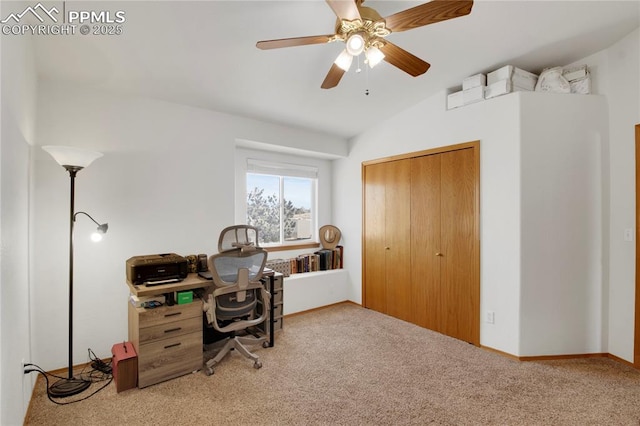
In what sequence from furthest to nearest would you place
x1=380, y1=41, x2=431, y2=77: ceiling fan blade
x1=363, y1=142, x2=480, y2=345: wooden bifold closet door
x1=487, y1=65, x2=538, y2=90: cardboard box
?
1. x1=363, y1=142, x2=480, y2=345: wooden bifold closet door
2. x1=487, y1=65, x2=538, y2=90: cardboard box
3. x1=380, y1=41, x2=431, y2=77: ceiling fan blade

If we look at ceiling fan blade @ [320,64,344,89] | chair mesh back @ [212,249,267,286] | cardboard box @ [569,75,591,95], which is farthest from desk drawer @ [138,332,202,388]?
cardboard box @ [569,75,591,95]

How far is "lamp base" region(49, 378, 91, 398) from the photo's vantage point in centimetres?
213

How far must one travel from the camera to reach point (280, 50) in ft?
7.79

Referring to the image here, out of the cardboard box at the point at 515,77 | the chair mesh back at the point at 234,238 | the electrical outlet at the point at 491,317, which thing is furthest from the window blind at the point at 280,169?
the electrical outlet at the point at 491,317

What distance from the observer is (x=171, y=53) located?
88.9 inches

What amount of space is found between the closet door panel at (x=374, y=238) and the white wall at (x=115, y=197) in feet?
6.03

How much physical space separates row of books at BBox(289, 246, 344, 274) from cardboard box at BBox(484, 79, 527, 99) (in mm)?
2702

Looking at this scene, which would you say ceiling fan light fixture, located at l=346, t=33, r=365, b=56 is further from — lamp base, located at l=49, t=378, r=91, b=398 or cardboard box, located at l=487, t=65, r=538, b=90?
lamp base, located at l=49, t=378, r=91, b=398

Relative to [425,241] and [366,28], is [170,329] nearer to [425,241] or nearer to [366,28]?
[366,28]

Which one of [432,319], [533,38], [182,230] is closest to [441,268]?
[432,319]

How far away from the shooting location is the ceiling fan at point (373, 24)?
4.78 feet

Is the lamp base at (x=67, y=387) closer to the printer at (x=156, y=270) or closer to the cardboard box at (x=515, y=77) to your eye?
the printer at (x=156, y=270)

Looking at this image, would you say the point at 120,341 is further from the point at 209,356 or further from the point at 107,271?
the point at 209,356

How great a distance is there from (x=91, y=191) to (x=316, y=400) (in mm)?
2507
